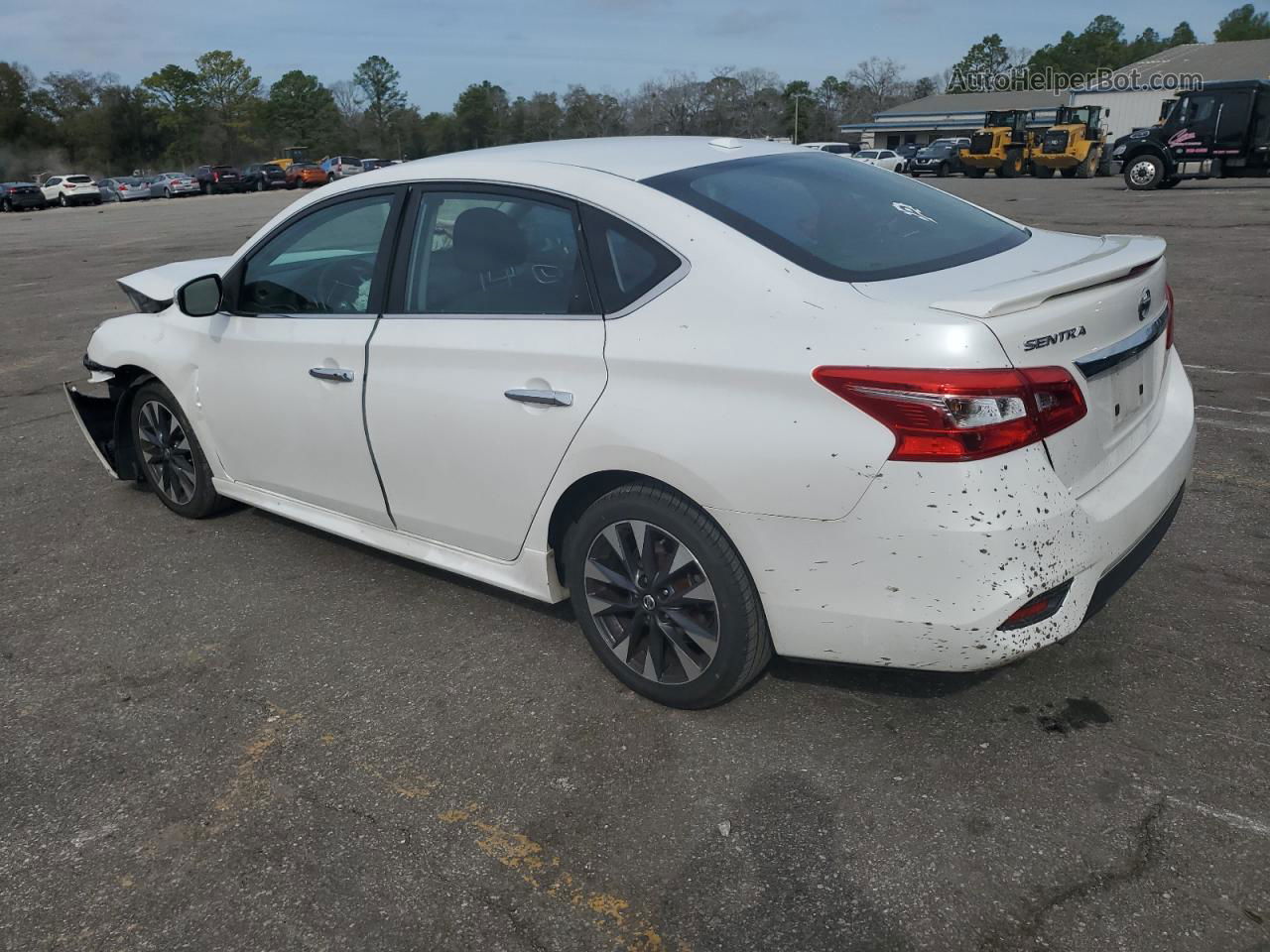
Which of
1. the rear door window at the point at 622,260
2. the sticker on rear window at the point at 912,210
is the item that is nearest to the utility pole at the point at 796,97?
the sticker on rear window at the point at 912,210

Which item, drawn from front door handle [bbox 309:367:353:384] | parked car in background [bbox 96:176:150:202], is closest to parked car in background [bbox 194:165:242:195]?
parked car in background [bbox 96:176:150:202]

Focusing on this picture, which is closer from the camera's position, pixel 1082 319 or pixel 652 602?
pixel 1082 319

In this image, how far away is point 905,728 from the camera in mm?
3053

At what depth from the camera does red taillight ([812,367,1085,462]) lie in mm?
2486

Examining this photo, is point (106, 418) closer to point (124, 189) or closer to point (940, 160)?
point (940, 160)

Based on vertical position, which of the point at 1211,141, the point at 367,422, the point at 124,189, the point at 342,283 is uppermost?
the point at 342,283

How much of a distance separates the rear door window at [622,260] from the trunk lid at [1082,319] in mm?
619

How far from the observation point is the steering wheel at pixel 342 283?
3895mm

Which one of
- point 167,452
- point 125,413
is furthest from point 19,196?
point 167,452

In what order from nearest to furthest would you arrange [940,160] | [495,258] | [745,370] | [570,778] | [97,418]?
[745,370] < [570,778] < [495,258] < [97,418] < [940,160]

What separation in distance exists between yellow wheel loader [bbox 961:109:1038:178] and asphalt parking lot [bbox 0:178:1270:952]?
36.9m

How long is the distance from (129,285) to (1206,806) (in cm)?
509

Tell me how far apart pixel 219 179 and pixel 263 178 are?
7.71 ft

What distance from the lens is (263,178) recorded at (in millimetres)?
58875
